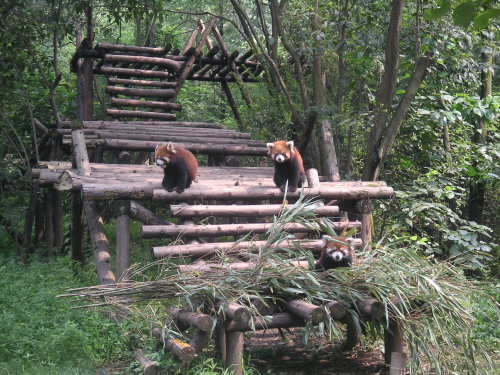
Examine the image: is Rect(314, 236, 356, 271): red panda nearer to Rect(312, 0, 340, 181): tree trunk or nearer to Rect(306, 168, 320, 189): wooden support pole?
Rect(306, 168, 320, 189): wooden support pole

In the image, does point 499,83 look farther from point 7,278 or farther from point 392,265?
point 7,278

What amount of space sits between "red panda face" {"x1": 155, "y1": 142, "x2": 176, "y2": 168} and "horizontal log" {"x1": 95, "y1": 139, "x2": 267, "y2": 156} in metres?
1.43

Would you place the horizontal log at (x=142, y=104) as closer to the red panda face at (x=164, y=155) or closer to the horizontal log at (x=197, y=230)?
the red panda face at (x=164, y=155)

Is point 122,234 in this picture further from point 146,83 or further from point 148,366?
point 146,83

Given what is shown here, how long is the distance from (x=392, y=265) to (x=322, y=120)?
410cm

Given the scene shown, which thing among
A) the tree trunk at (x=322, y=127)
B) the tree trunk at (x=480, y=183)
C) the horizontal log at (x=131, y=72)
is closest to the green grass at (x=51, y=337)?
the tree trunk at (x=322, y=127)

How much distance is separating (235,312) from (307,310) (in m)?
0.57

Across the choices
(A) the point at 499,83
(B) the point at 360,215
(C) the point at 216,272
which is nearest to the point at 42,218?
(B) the point at 360,215

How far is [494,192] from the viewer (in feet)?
33.4

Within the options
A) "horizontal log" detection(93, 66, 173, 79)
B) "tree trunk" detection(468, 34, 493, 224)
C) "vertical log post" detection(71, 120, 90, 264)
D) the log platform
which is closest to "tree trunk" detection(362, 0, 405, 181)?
the log platform

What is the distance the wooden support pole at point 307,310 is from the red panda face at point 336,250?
28.7 inches

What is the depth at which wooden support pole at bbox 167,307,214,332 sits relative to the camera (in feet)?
12.9

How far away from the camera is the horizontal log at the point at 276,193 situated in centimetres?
625

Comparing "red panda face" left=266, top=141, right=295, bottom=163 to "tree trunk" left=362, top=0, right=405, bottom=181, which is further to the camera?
"tree trunk" left=362, top=0, right=405, bottom=181
